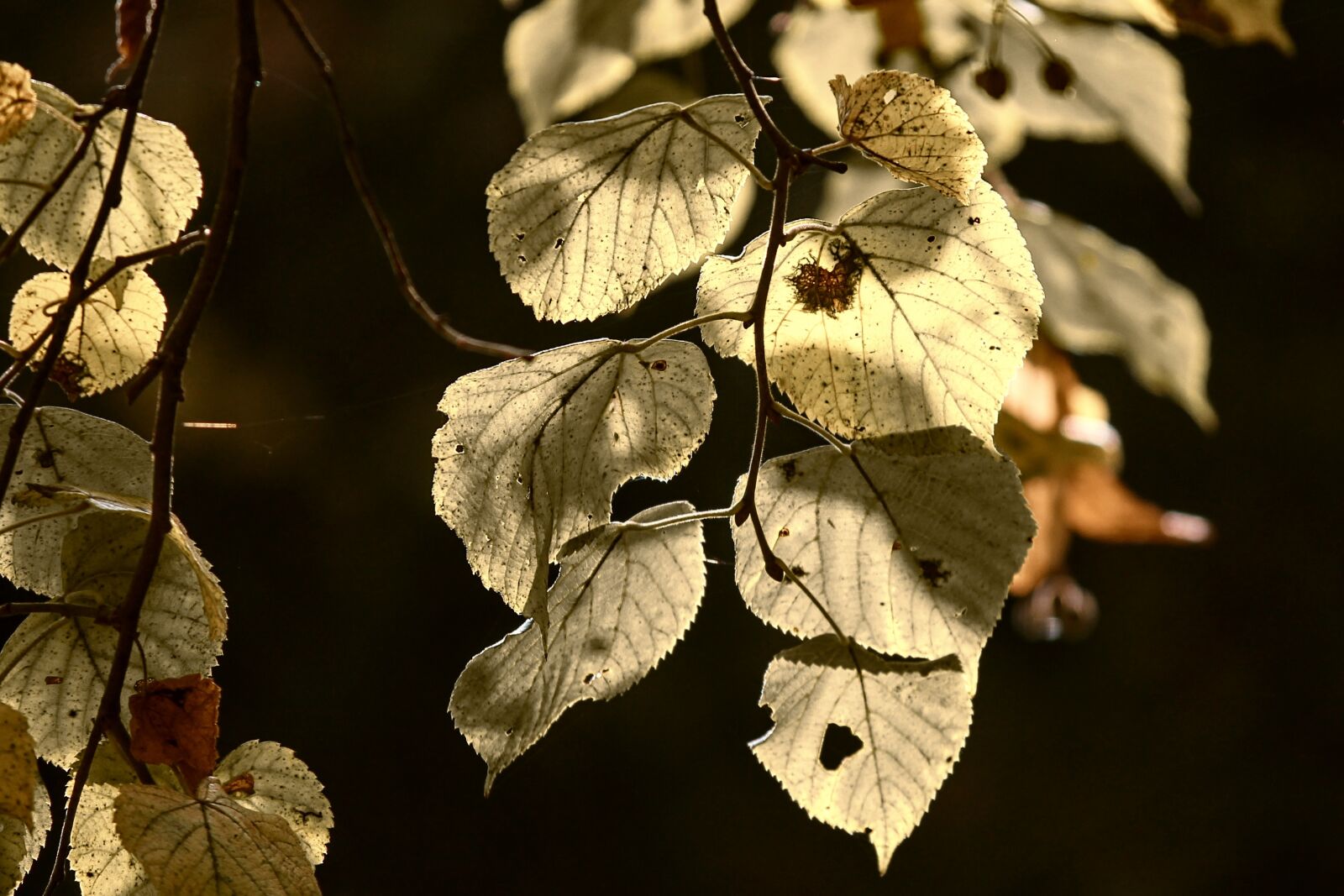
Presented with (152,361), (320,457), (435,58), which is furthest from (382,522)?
(152,361)

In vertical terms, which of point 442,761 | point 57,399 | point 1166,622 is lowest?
point 1166,622

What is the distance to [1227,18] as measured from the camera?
0.39 m

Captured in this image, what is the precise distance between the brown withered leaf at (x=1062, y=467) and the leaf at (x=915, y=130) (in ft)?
0.97

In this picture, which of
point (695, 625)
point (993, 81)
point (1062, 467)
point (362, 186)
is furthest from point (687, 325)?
point (695, 625)

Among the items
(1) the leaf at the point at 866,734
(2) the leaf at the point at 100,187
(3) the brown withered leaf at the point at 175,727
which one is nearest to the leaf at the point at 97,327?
(2) the leaf at the point at 100,187

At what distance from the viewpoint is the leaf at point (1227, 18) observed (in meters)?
0.39

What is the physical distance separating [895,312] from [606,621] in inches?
4.7

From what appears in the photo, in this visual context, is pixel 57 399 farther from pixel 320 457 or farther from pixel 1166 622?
pixel 1166 622

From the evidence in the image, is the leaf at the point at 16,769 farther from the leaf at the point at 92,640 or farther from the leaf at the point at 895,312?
the leaf at the point at 895,312

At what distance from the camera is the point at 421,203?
204 cm

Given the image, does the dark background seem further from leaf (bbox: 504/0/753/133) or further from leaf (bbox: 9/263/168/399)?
leaf (bbox: 9/263/168/399)

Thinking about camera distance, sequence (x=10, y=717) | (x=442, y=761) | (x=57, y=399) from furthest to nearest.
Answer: (x=442, y=761), (x=57, y=399), (x=10, y=717)

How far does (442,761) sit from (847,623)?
5.83 feet

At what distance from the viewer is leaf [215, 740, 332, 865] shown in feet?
1.14
